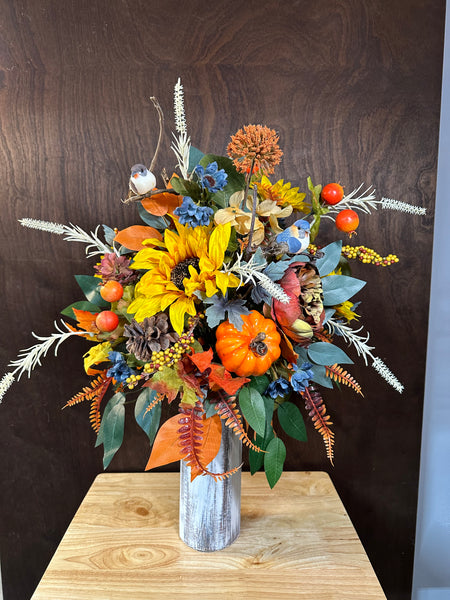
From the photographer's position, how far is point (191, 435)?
0.62 m

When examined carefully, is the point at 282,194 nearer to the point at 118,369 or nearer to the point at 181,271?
the point at 181,271

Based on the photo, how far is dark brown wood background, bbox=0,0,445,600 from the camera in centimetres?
98

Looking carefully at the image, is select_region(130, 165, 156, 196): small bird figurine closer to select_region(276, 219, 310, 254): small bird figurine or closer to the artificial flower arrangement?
the artificial flower arrangement

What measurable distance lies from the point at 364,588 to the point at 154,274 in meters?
0.58

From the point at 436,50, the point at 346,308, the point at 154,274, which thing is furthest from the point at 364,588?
the point at 436,50

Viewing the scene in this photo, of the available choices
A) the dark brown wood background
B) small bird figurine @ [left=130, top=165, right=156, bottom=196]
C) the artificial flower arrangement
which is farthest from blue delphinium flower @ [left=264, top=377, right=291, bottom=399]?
the dark brown wood background

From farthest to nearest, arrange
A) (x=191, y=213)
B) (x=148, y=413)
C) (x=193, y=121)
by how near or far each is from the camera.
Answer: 1. (x=193, y=121)
2. (x=148, y=413)
3. (x=191, y=213)

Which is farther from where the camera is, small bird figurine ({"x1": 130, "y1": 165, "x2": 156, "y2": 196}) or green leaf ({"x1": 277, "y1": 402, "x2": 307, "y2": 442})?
green leaf ({"x1": 277, "y1": 402, "x2": 307, "y2": 442})

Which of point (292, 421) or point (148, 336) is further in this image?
point (292, 421)

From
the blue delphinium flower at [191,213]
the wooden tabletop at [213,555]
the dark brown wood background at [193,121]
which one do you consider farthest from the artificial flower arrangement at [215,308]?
the dark brown wood background at [193,121]

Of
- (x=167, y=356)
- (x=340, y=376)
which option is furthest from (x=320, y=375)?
(x=167, y=356)

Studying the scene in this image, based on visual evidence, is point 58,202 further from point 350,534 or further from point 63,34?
point 350,534

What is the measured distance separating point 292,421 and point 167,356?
25 centimetres

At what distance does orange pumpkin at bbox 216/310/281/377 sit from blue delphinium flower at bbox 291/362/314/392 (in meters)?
0.04
